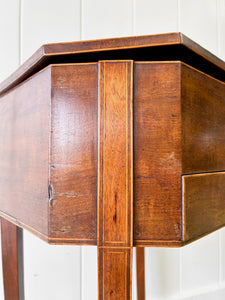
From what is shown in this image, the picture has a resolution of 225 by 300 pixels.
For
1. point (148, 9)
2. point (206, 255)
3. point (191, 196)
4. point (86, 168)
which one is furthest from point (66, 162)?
point (206, 255)

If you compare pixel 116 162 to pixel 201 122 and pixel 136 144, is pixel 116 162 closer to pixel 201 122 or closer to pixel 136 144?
pixel 136 144

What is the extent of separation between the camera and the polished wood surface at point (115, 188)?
1.06 feet

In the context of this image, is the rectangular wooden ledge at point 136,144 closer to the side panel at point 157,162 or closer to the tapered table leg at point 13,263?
the side panel at point 157,162

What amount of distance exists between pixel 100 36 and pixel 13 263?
0.74 metres

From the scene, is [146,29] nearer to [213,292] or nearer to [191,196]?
[191,196]

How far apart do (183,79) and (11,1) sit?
2.42 ft

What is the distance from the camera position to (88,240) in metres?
0.33

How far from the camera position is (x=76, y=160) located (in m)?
0.33

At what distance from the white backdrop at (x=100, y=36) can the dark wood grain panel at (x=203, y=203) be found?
0.60 meters

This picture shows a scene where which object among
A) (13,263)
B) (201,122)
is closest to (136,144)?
(201,122)

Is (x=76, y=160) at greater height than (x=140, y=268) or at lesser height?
greater

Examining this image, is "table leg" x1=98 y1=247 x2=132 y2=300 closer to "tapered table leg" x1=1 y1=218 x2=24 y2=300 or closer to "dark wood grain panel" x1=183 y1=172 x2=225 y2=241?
"dark wood grain panel" x1=183 y1=172 x2=225 y2=241

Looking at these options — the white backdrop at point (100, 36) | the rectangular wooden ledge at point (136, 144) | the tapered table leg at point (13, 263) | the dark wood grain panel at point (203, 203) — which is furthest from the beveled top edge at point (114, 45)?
the white backdrop at point (100, 36)

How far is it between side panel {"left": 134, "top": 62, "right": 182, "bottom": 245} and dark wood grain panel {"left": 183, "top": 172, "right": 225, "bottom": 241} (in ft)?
0.05
